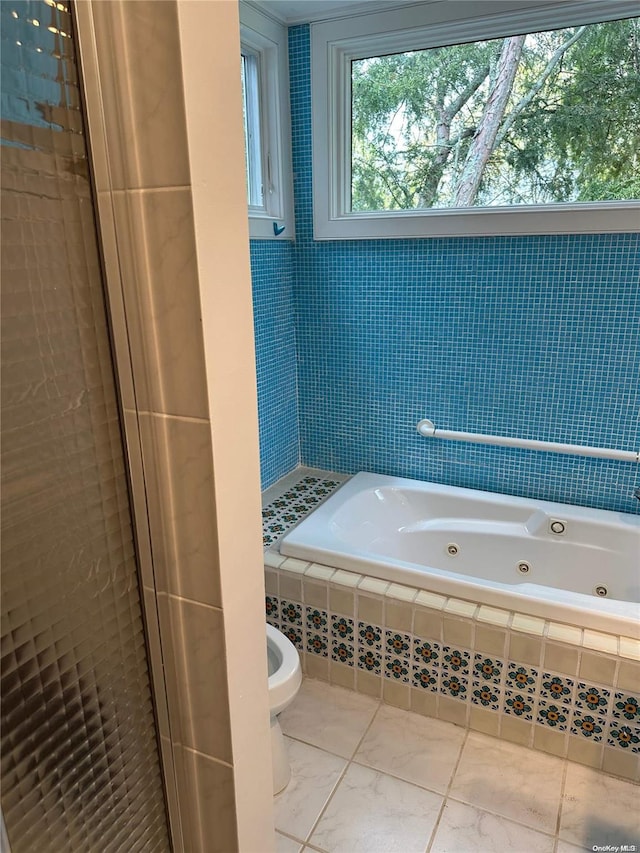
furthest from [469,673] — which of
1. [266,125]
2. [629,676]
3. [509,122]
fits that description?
[266,125]

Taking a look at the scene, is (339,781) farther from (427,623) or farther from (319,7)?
(319,7)

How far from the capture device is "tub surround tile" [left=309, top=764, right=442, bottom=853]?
158 centimetres

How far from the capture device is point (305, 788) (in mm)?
1745

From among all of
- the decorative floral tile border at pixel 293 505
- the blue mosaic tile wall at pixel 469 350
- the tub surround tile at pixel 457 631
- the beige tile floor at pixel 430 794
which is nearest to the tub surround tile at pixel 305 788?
the beige tile floor at pixel 430 794

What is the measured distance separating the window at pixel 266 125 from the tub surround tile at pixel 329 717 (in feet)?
5.95

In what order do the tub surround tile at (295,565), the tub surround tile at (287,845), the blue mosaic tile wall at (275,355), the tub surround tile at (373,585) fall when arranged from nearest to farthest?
the tub surround tile at (287,845) < the tub surround tile at (373,585) < the tub surround tile at (295,565) < the blue mosaic tile wall at (275,355)

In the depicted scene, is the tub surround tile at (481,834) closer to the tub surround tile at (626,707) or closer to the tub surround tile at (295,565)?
the tub surround tile at (626,707)

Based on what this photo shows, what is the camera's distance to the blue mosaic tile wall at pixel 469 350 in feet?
7.50

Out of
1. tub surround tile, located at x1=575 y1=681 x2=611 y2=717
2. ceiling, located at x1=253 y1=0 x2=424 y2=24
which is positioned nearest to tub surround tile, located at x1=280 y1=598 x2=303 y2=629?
tub surround tile, located at x1=575 y1=681 x2=611 y2=717

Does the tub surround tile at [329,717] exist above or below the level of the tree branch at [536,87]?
below

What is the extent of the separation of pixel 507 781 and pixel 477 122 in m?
2.35

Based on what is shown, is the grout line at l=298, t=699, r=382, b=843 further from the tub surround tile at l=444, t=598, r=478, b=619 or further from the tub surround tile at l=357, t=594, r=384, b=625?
the tub surround tile at l=444, t=598, r=478, b=619

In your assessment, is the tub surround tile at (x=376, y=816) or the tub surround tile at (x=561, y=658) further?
the tub surround tile at (x=561, y=658)

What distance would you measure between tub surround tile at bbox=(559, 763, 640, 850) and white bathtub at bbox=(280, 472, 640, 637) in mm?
538
